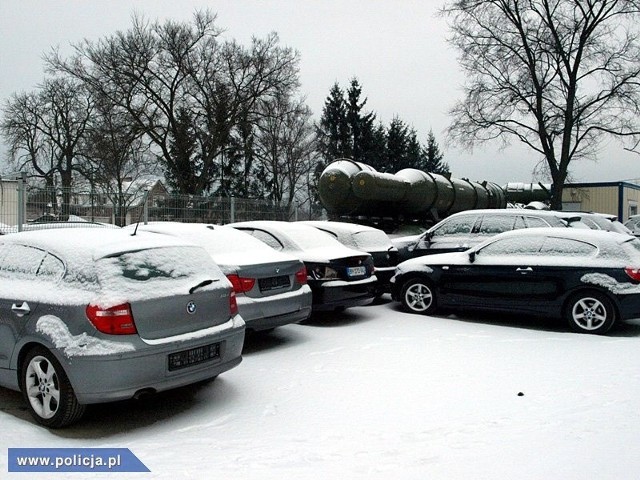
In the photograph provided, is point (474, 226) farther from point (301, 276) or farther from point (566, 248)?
point (301, 276)

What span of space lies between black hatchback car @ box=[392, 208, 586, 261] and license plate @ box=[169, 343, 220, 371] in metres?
6.76

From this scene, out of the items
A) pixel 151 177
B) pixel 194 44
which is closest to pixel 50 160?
pixel 151 177

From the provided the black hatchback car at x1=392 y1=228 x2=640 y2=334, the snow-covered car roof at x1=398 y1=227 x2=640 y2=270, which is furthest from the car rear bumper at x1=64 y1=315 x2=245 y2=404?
the snow-covered car roof at x1=398 y1=227 x2=640 y2=270

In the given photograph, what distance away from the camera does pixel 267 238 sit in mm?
8898

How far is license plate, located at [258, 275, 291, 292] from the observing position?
6809 millimetres

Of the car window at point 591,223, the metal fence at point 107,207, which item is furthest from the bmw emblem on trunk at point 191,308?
the car window at point 591,223

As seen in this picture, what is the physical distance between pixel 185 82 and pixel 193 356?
115ft

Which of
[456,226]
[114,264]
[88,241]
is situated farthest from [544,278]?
[88,241]

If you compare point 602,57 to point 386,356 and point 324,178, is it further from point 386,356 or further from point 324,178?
point 386,356

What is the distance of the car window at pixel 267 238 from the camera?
880 cm

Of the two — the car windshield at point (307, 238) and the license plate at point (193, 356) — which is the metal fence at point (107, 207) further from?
the license plate at point (193, 356)

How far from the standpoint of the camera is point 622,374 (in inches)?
236

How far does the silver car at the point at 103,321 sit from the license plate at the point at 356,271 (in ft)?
11.5

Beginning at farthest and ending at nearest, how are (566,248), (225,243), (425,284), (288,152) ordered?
1. (288,152)
2. (425,284)
3. (566,248)
4. (225,243)
